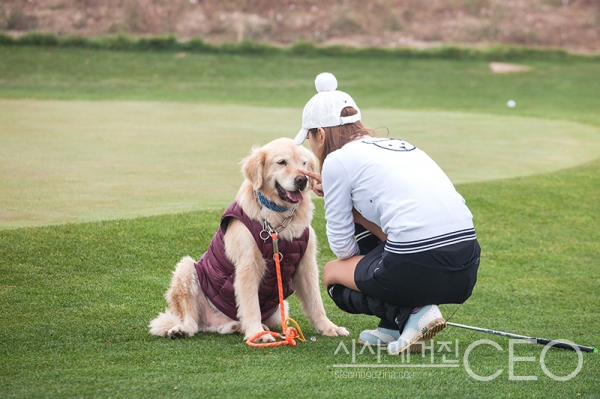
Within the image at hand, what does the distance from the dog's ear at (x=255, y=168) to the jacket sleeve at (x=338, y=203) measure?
1.70 ft

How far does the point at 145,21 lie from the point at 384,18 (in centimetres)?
730

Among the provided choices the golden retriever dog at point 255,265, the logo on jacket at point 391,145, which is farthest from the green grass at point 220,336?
the logo on jacket at point 391,145

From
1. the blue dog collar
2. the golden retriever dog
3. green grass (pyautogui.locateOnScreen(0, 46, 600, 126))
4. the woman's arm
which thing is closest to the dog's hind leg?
the golden retriever dog

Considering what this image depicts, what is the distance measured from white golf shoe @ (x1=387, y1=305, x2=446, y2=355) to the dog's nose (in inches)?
34.7

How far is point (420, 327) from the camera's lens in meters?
3.52

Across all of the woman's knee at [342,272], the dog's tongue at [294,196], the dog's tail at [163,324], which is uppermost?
the dog's tongue at [294,196]

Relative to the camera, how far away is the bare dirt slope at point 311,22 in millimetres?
22047

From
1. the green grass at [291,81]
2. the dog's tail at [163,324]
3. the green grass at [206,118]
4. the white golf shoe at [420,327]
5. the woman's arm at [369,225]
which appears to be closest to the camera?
the white golf shoe at [420,327]

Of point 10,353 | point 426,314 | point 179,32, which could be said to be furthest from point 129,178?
point 179,32

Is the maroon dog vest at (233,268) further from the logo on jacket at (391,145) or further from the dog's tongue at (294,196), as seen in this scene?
the logo on jacket at (391,145)

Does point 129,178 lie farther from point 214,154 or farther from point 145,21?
point 145,21

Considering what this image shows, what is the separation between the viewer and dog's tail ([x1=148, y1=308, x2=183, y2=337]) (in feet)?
12.8

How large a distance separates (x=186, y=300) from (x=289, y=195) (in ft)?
2.54

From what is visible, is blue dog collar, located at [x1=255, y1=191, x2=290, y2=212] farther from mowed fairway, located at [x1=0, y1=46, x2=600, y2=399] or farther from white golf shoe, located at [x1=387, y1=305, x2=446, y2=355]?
white golf shoe, located at [x1=387, y1=305, x2=446, y2=355]
